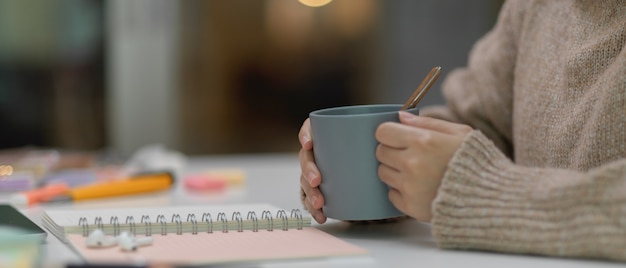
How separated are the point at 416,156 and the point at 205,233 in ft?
0.61

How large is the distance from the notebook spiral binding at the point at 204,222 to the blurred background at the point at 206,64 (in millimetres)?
1894

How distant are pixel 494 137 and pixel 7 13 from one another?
1.94 meters

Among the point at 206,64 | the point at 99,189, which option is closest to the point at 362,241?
the point at 99,189

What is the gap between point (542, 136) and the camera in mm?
921

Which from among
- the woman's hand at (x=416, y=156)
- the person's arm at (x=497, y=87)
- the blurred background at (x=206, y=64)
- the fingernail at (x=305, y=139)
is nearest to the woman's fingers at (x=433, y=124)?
the woman's hand at (x=416, y=156)

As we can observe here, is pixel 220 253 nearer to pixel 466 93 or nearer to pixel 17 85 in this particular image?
pixel 466 93

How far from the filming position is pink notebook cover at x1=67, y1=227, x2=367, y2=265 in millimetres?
575

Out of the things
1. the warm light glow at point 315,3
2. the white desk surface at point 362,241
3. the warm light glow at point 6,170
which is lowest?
the white desk surface at point 362,241

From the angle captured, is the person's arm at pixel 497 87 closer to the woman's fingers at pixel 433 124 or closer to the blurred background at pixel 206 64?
the woman's fingers at pixel 433 124

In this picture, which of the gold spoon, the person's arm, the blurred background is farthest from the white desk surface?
the blurred background

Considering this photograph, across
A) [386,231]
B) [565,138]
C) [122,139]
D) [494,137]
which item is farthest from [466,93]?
[122,139]

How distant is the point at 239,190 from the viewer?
1.14 m

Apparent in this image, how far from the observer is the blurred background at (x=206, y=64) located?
104 inches

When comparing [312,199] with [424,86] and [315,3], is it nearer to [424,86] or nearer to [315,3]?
[424,86]
